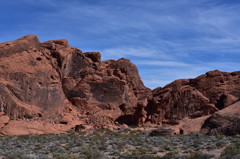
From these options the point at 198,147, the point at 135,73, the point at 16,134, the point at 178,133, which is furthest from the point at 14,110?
the point at 135,73

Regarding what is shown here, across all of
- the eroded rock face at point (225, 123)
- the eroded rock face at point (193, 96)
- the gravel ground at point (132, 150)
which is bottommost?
the gravel ground at point (132, 150)

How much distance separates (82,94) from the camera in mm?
42438

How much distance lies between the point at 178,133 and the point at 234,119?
5.38 metres

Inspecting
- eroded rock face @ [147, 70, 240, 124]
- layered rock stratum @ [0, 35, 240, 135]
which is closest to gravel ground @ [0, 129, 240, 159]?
layered rock stratum @ [0, 35, 240, 135]

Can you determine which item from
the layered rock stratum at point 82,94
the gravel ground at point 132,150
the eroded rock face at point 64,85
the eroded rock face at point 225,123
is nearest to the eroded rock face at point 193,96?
the layered rock stratum at point 82,94

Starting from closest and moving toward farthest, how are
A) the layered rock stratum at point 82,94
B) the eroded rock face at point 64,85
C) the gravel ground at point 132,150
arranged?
the gravel ground at point 132,150, the layered rock stratum at point 82,94, the eroded rock face at point 64,85

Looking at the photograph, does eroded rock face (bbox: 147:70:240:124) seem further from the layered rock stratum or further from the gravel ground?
the gravel ground

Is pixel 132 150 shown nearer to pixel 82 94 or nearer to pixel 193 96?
pixel 193 96

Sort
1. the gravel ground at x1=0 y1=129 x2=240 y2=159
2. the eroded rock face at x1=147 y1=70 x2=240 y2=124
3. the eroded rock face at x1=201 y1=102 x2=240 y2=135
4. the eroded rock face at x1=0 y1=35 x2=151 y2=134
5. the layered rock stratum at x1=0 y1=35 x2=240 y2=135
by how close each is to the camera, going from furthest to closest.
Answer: the eroded rock face at x1=147 y1=70 x2=240 y2=124 → the eroded rock face at x1=0 y1=35 x2=151 y2=134 → the layered rock stratum at x1=0 y1=35 x2=240 y2=135 → the eroded rock face at x1=201 y1=102 x2=240 y2=135 → the gravel ground at x1=0 y1=129 x2=240 y2=159

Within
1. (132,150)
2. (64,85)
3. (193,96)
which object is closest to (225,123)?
(132,150)

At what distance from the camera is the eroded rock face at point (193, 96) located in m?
36.7

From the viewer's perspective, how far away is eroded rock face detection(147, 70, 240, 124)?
36719 millimetres

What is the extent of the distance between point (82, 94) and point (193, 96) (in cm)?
1469

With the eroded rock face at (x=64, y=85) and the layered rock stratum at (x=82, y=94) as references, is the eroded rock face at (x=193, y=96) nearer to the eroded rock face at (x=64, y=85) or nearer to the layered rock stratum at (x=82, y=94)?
the layered rock stratum at (x=82, y=94)
